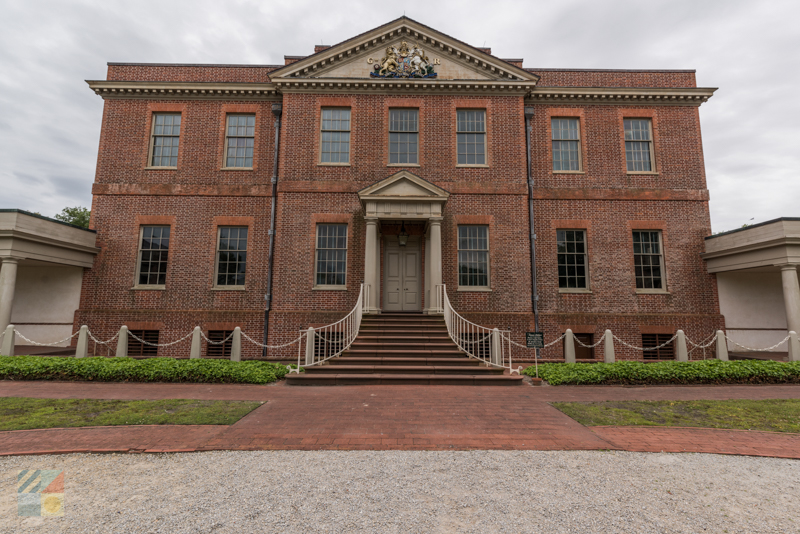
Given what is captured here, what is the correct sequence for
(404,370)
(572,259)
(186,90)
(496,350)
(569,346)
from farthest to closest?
(186,90), (572,259), (569,346), (496,350), (404,370)

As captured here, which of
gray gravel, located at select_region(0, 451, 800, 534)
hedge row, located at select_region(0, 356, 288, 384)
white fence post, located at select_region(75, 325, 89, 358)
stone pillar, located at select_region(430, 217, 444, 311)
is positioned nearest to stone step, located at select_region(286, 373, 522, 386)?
hedge row, located at select_region(0, 356, 288, 384)

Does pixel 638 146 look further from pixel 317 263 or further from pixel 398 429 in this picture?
pixel 398 429

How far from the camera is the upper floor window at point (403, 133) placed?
1389 cm

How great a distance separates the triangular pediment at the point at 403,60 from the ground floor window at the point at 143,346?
10.3m

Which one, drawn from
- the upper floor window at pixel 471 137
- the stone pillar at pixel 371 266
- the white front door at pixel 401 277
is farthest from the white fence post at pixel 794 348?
the stone pillar at pixel 371 266

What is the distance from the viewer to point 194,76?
14.5m

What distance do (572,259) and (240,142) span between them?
A: 43.8 ft

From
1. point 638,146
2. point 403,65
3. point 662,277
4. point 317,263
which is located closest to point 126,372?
point 317,263

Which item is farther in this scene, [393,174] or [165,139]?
[165,139]

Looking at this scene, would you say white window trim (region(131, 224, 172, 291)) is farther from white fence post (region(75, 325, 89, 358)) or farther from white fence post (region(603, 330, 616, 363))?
white fence post (region(603, 330, 616, 363))

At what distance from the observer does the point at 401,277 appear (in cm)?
1361

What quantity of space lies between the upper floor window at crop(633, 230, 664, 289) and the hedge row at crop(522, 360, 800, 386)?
4.61m

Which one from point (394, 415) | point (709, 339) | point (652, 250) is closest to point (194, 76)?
point (394, 415)

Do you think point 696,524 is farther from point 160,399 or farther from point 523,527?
point 160,399
